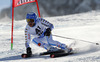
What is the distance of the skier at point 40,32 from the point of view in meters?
5.79

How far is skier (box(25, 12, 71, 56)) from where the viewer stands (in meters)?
5.79

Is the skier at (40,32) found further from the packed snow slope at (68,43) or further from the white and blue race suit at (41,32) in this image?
the packed snow slope at (68,43)

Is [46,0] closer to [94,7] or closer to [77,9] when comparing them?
[77,9]

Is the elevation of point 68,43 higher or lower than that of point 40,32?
lower

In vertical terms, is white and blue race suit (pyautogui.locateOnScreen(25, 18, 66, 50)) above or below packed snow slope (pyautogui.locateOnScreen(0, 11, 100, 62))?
above

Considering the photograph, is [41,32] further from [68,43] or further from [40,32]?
[68,43]

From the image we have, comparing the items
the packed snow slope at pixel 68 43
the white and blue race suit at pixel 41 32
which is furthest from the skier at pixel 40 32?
the packed snow slope at pixel 68 43

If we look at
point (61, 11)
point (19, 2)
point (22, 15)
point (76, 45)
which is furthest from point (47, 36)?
point (61, 11)

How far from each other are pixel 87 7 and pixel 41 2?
19.1 feet

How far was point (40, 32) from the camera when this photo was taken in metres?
6.01

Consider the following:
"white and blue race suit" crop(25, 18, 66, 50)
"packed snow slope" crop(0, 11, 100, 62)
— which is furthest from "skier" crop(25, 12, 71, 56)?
"packed snow slope" crop(0, 11, 100, 62)

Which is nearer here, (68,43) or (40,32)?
(40,32)

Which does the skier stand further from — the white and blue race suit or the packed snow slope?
the packed snow slope

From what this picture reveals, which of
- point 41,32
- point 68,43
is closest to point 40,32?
point 41,32
